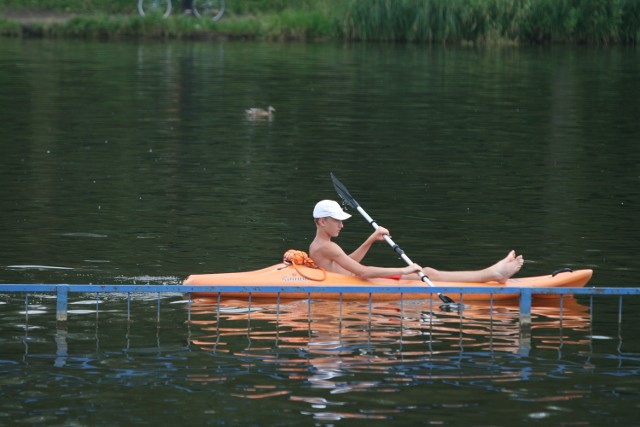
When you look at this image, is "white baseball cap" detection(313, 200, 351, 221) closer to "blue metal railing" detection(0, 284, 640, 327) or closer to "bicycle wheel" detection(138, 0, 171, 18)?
"blue metal railing" detection(0, 284, 640, 327)

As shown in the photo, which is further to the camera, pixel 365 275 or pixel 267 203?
pixel 267 203

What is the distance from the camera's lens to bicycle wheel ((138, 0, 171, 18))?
1939 inches

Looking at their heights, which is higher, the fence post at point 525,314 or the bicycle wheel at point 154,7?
the bicycle wheel at point 154,7

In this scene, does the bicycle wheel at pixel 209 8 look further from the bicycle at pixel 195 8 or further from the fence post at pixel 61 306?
the fence post at pixel 61 306

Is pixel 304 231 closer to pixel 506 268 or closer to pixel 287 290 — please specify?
pixel 506 268

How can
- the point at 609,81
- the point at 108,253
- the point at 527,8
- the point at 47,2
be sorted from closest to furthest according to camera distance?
the point at 108,253, the point at 609,81, the point at 527,8, the point at 47,2

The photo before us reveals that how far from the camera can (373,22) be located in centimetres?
Result: 4666

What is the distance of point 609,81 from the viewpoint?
118ft

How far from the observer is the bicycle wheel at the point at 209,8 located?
5041 centimetres

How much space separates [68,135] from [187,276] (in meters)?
12.2

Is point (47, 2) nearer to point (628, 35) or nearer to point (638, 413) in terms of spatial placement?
point (628, 35)

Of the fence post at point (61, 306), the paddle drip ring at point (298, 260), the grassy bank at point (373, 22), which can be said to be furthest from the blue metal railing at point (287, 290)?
the grassy bank at point (373, 22)

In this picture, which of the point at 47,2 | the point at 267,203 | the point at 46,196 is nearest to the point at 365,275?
the point at 267,203

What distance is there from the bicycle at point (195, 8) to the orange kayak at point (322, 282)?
120 ft
